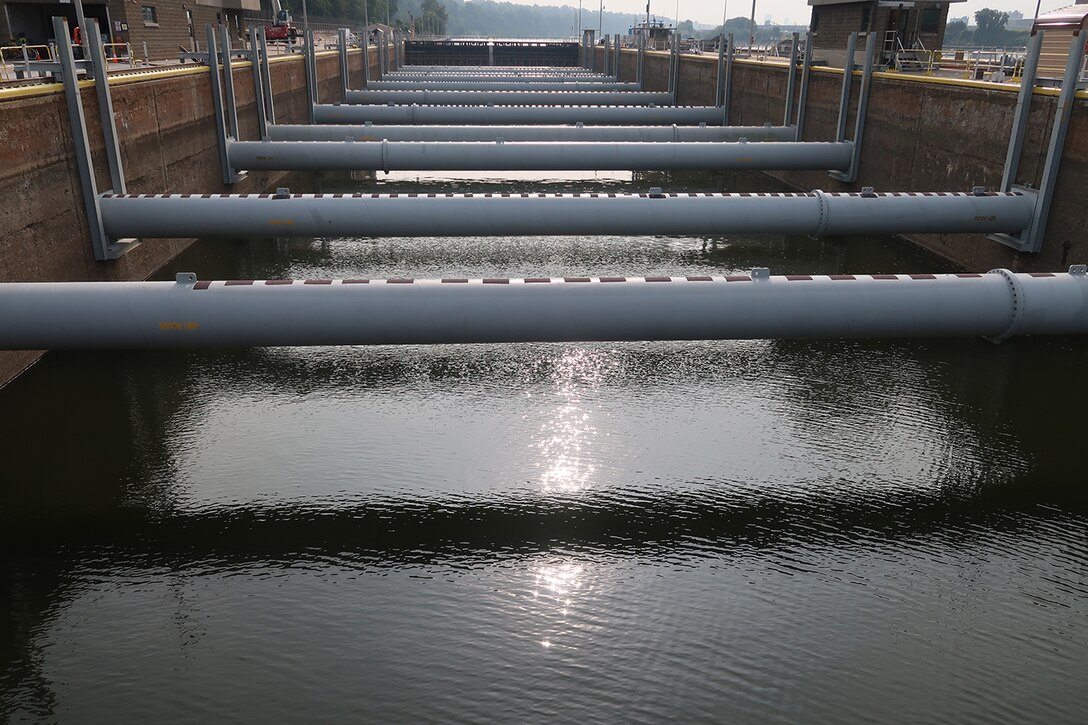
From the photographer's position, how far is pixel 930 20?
3316 centimetres

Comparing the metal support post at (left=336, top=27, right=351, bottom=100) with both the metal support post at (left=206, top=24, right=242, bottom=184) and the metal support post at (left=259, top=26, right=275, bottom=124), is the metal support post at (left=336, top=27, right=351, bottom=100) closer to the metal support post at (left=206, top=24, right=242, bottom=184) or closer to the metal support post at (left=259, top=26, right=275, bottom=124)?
the metal support post at (left=259, top=26, right=275, bottom=124)

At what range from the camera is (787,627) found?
25.2 feet

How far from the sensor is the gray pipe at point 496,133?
84.0ft

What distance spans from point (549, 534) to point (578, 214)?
28.3ft

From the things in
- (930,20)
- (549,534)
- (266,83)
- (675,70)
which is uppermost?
(930,20)

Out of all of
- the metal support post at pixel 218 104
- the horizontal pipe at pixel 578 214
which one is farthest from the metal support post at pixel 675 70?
the horizontal pipe at pixel 578 214

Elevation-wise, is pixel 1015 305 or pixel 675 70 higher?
pixel 675 70

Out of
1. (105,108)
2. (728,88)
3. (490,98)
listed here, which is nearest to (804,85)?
(728,88)

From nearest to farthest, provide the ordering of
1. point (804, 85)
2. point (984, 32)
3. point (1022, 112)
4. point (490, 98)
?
point (1022, 112)
point (804, 85)
point (490, 98)
point (984, 32)

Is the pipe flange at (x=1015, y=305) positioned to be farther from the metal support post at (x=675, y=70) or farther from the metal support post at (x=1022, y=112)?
the metal support post at (x=675, y=70)

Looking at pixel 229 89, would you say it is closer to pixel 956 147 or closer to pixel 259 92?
pixel 259 92

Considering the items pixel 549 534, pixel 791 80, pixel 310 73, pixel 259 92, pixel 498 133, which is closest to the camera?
pixel 549 534

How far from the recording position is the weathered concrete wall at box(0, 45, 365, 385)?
496 inches

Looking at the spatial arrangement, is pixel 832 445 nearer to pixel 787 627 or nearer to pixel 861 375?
pixel 861 375
